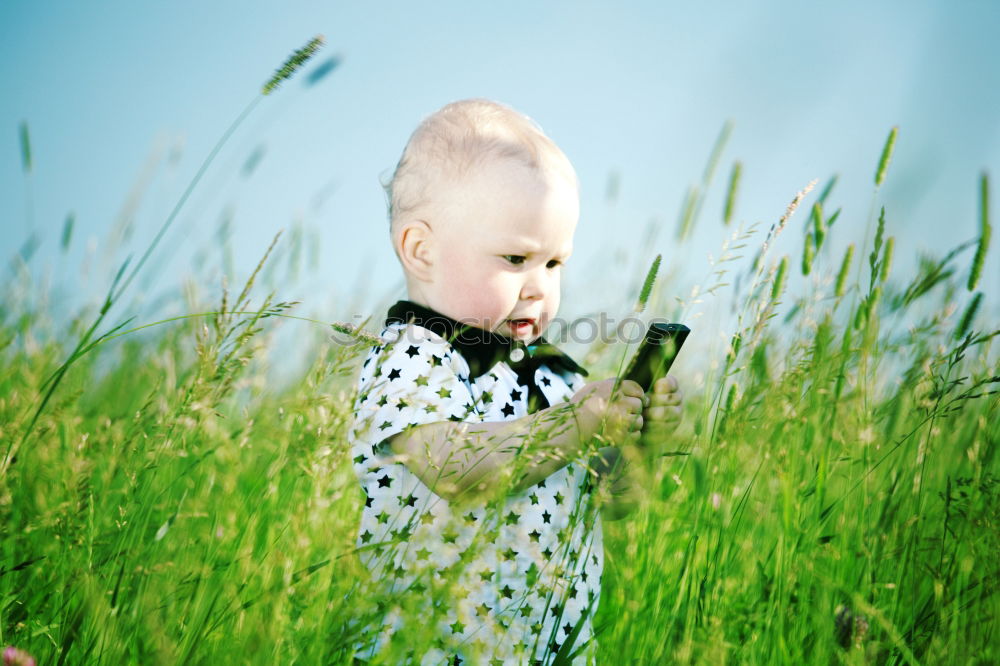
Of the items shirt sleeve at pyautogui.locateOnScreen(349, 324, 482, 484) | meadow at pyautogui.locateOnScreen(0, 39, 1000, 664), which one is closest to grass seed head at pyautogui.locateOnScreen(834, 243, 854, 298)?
meadow at pyautogui.locateOnScreen(0, 39, 1000, 664)

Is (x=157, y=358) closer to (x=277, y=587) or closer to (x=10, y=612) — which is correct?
(x=10, y=612)

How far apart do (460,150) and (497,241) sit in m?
0.25

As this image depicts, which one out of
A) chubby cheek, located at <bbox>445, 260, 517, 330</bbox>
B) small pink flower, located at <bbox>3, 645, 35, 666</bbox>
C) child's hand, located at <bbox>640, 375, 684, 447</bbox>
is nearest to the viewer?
small pink flower, located at <bbox>3, 645, 35, 666</bbox>

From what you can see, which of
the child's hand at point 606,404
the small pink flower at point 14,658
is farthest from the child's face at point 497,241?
A: the small pink flower at point 14,658

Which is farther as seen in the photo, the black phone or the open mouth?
the open mouth

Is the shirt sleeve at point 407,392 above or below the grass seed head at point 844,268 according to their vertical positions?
below

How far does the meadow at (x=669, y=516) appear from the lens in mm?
1093

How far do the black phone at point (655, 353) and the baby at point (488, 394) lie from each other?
3cm

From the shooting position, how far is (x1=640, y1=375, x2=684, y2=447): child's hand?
151 cm

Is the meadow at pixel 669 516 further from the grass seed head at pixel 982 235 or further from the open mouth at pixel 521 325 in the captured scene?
the open mouth at pixel 521 325

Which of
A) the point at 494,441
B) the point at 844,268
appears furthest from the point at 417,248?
the point at 844,268

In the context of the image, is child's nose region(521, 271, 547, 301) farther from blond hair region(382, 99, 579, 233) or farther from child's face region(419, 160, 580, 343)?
blond hair region(382, 99, 579, 233)

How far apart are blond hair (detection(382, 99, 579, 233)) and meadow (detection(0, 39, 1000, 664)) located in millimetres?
402

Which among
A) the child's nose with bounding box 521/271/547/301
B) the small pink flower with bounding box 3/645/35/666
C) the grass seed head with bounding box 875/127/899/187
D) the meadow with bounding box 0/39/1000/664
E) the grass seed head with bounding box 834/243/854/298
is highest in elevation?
the grass seed head with bounding box 875/127/899/187
